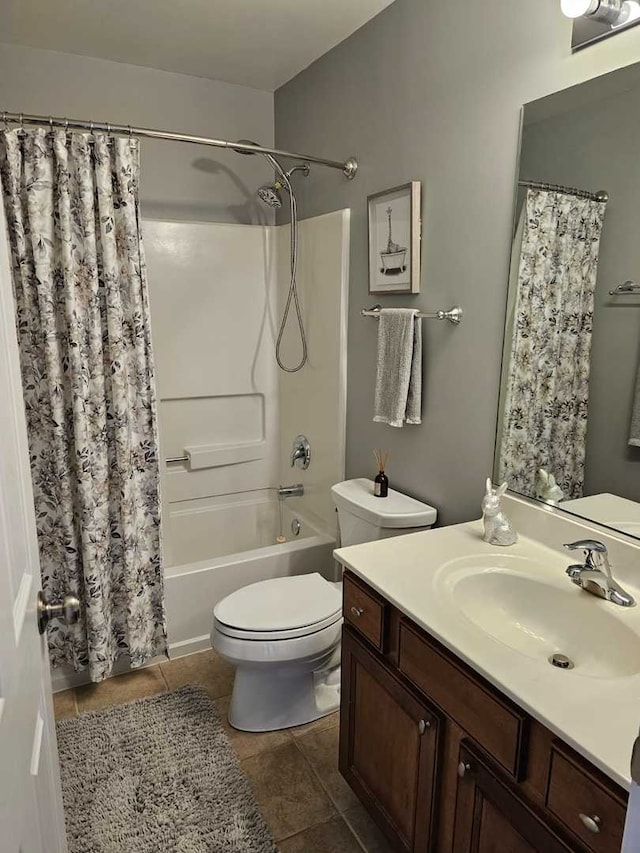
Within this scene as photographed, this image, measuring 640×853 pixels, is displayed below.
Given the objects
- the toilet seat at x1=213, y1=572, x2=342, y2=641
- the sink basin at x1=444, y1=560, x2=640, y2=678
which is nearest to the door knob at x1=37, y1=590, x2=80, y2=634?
the sink basin at x1=444, y1=560, x2=640, y2=678

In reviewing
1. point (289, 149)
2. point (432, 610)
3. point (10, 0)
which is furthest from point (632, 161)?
point (10, 0)

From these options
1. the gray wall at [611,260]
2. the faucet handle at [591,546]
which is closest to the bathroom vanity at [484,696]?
the faucet handle at [591,546]

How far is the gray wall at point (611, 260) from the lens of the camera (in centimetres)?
136

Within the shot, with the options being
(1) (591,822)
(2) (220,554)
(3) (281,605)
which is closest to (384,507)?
(3) (281,605)

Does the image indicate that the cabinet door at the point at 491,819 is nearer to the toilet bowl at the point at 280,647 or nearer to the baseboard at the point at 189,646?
the toilet bowl at the point at 280,647

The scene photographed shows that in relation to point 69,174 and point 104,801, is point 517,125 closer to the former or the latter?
point 69,174

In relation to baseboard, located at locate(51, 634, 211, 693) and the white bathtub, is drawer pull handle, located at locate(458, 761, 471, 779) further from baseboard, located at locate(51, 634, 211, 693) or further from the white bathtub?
baseboard, located at locate(51, 634, 211, 693)

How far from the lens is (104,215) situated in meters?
1.97

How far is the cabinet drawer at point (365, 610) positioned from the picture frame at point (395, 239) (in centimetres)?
109

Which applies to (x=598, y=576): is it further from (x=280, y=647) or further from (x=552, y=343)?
(x=280, y=647)

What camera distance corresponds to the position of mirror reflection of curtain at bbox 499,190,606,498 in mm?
1498

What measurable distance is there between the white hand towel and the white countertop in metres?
0.50

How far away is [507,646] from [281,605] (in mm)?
1028

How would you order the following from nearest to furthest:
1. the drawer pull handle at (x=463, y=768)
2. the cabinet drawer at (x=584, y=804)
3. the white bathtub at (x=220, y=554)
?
the cabinet drawer at (x=584, y=804) → the drawer pull handle at (x=463, y=768) → the white bathtub at (x=220, y=554)
